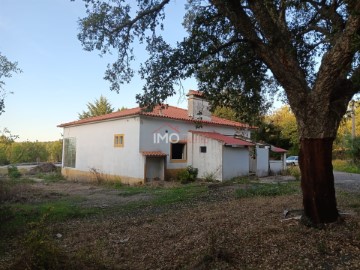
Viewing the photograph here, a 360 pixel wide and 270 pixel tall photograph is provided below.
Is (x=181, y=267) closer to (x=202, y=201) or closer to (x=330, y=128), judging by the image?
Answer: (x=330, y=128)

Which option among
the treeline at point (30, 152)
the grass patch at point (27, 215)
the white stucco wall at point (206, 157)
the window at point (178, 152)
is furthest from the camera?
the treeline at point (30, 152)

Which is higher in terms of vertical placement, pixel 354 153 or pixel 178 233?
pixel 354 153

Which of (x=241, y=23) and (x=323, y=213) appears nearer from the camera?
(x=323, y=213)

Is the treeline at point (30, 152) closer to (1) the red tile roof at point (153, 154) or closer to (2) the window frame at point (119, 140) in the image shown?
(2) the window frame at point (119, 140)

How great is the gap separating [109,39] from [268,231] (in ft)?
19.5

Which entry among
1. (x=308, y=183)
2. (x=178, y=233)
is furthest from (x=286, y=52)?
(x=178, y=233)

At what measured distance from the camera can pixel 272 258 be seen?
4.64 meters

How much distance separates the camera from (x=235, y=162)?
65.8 ft

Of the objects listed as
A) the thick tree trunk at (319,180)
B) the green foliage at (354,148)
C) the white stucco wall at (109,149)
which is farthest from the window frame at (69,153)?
the green foliage at (354,148)

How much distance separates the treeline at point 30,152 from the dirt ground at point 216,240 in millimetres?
36844

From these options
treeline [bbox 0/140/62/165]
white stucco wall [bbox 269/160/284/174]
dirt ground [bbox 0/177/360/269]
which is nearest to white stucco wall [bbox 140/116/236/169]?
white stucco wall [bbox 269/160/284/174]

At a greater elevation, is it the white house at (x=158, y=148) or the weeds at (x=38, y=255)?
the white house at (x=158, y=148)

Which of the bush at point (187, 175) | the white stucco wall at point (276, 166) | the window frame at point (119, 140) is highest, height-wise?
the window frame at point (119, 140)

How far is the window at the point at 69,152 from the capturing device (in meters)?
25.3
